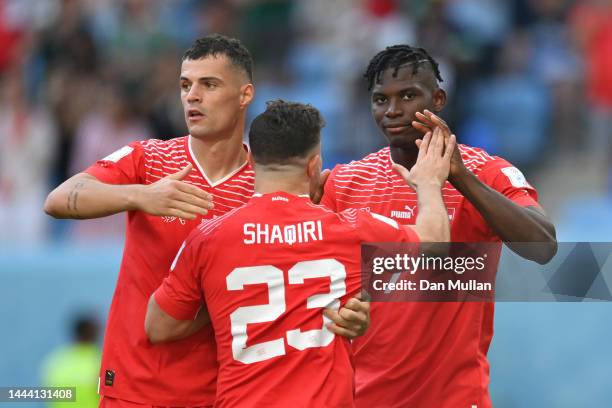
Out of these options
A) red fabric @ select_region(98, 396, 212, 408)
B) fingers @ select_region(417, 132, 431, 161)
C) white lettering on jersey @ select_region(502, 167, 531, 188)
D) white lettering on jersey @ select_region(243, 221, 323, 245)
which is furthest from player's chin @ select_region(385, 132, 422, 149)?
red fabric @ select_region(98, 396, 212, 408)

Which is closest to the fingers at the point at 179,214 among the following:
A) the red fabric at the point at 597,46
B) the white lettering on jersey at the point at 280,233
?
the white lettering on jersey at the point at 280,233

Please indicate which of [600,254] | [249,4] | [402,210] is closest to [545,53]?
[249,4]

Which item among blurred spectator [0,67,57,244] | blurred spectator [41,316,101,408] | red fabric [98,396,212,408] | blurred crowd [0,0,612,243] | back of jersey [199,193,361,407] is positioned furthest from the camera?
blurred spectator [0,67,57,244]

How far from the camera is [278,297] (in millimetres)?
4309

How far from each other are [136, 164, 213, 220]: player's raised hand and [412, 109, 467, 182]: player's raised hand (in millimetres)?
941

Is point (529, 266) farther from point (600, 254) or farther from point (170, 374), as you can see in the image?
point (170, 374)

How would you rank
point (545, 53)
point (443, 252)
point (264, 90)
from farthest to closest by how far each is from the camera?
point (264, 90)
point (545, 53)
point (443, 252)

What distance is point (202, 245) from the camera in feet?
14.3

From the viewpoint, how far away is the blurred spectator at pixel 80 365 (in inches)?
330

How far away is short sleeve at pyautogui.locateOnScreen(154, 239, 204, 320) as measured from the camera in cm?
439

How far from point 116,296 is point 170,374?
45cm

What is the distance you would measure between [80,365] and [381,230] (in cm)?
481

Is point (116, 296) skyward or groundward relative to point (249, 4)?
groundward

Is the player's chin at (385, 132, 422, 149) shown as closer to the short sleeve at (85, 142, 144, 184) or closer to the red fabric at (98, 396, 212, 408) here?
the short sleeve at (85, 142, 144, 184)
